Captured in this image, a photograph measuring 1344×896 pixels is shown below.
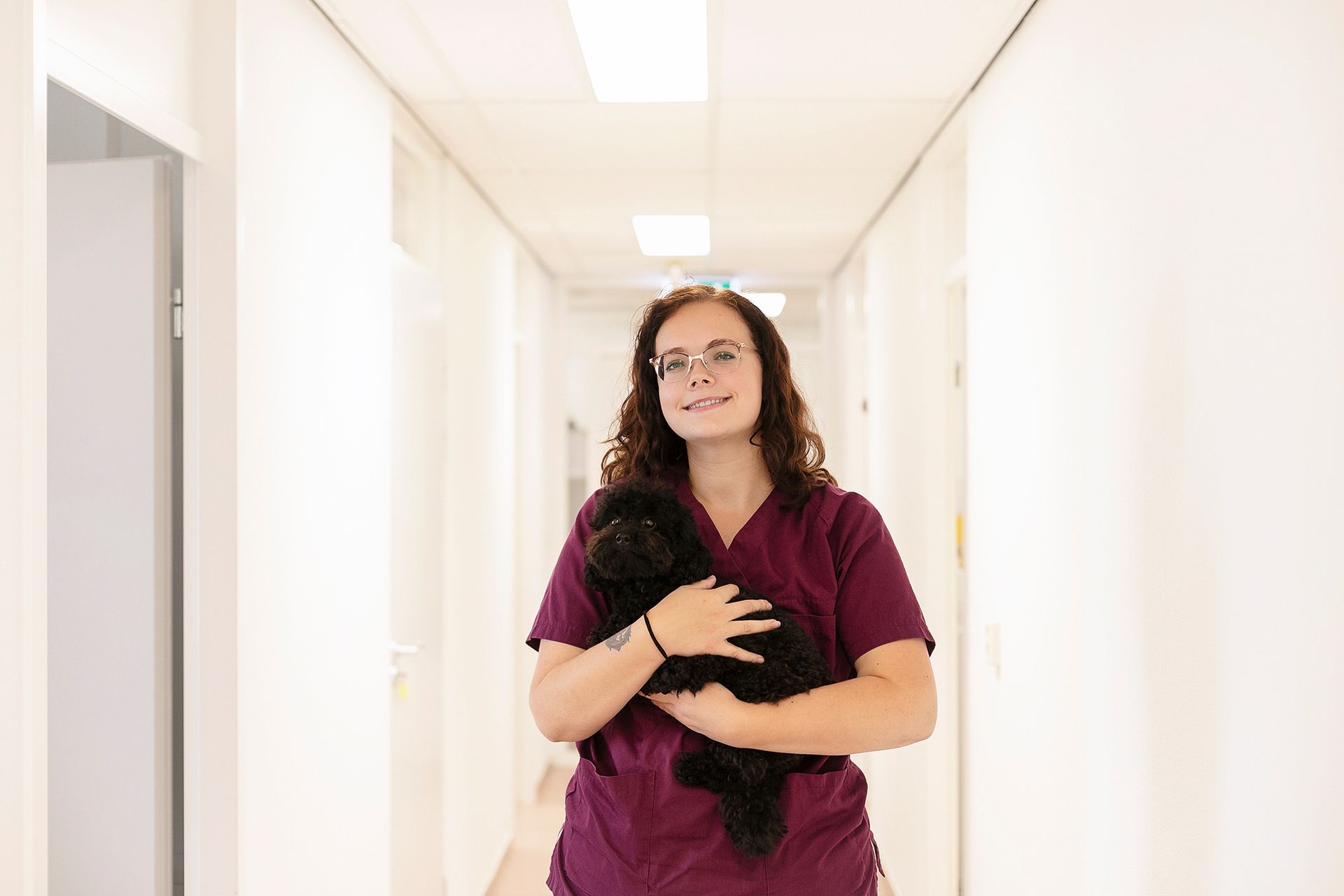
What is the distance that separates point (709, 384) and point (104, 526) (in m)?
1.14

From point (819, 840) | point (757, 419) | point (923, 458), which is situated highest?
point (757, 419)

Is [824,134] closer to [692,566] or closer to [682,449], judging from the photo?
[682,449]

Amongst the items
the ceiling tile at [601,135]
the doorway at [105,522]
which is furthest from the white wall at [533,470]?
the doorway at [105,522]

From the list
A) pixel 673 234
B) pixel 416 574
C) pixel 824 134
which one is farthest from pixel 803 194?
pixel 416 574

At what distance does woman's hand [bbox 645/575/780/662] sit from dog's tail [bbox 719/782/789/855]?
178mm

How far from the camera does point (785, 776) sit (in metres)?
1.31

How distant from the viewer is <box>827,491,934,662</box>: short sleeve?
135 centimetres

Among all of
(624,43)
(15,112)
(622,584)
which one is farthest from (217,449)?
(624,43)

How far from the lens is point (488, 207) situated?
161 inches

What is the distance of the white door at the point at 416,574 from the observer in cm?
289

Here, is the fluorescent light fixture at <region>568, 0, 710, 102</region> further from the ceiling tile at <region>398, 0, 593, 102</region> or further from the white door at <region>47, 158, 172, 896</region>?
the white door at <region>47, 158, 172, 896</region>

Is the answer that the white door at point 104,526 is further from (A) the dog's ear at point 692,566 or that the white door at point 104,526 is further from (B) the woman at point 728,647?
(A) the dog's ear at point 692,566

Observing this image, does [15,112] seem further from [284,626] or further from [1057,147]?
[1057,147]

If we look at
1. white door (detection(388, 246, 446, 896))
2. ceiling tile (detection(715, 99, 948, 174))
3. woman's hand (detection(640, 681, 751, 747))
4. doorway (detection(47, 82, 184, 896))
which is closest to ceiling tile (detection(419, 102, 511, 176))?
white door (detection(388, 246, 446, 896))
